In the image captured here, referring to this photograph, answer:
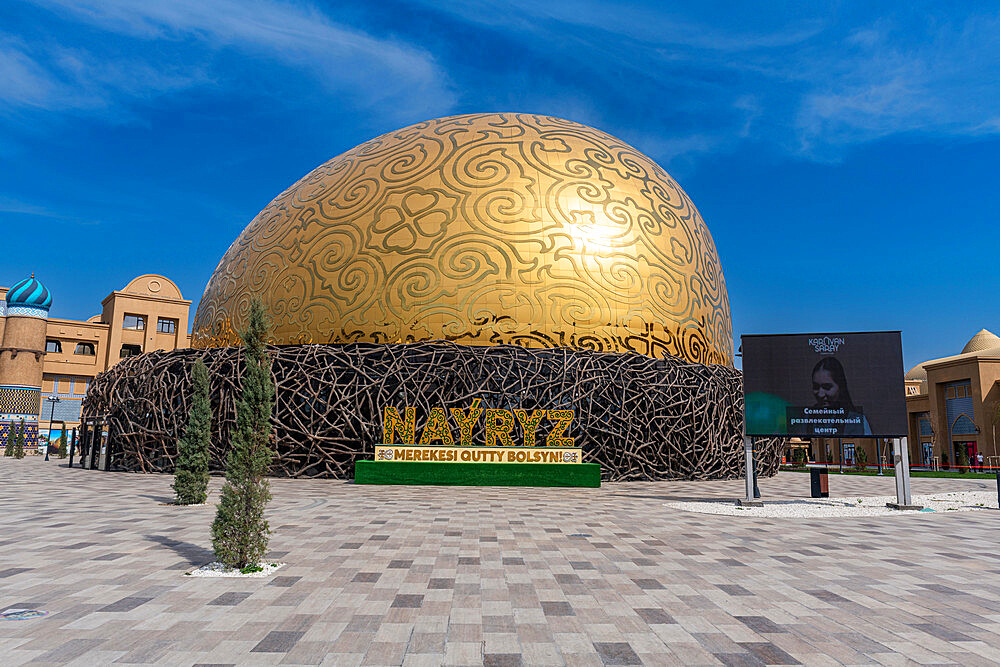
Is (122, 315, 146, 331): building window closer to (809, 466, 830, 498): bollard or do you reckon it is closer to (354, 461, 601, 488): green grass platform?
(354, 461, 601, 488): green grass platform

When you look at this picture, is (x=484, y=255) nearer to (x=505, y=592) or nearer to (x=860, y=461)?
(x=505, y=592)

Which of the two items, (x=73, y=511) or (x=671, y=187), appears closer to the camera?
(x=73, y=511)

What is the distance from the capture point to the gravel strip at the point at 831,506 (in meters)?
13.0

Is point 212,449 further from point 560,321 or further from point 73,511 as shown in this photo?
point 560,321

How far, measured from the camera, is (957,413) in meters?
47.9

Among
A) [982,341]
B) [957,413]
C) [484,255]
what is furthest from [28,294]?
[982,341]

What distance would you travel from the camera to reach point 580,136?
2647 cm

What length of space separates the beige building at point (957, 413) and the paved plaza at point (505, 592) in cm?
3919

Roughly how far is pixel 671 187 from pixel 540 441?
47.2 feet

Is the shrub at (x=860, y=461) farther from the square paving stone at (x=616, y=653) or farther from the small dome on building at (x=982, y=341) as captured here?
the square paving stone at (x=616, y=653)

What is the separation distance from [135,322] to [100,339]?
11.1 ft

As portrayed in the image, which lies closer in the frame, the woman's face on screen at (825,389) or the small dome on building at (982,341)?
the woman's face on screen at (825,389)

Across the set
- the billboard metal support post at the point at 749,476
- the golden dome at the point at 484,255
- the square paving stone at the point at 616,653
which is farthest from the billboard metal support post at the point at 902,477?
the square paving stone at the point at 616,653

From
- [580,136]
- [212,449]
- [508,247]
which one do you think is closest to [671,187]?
[580,136]
